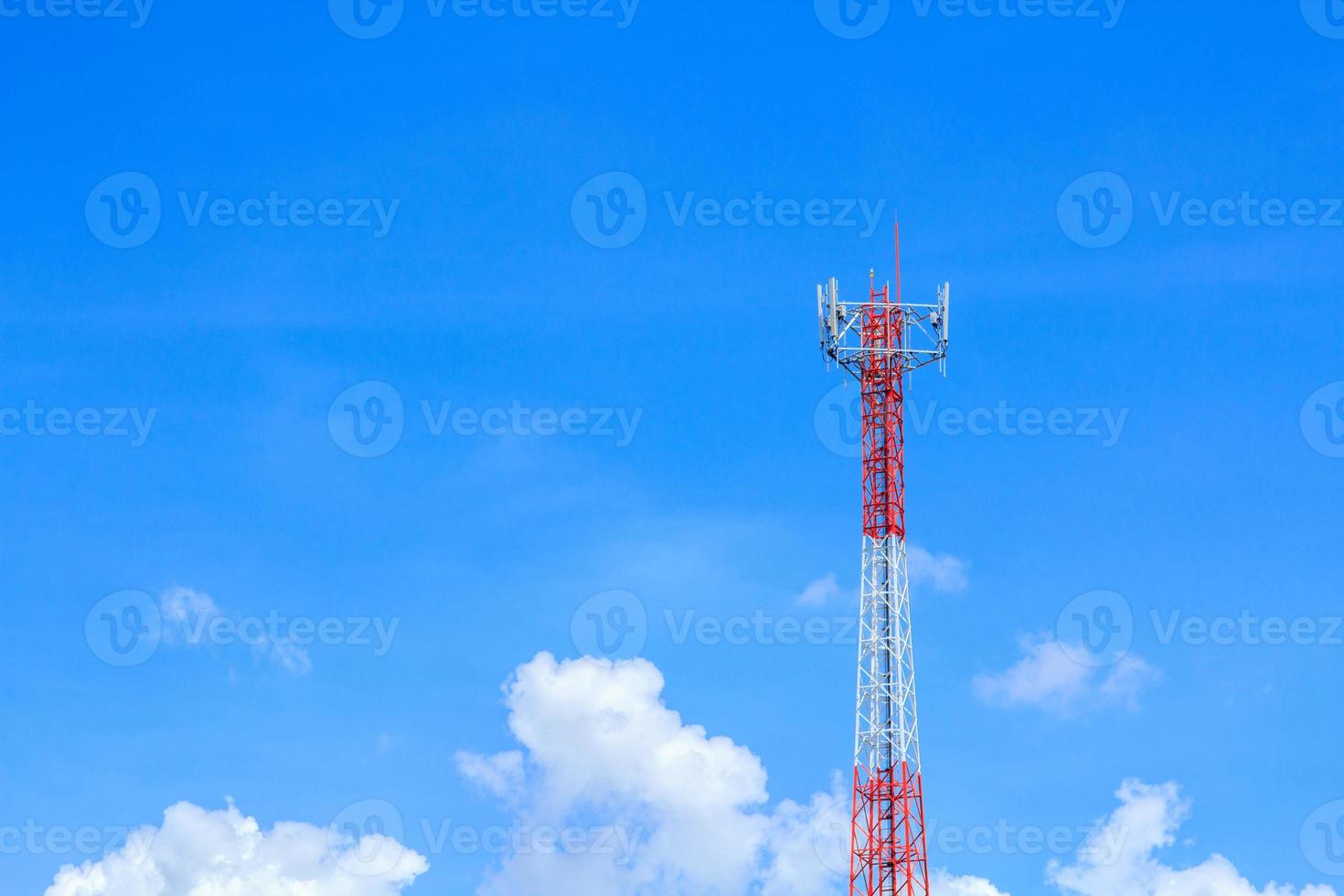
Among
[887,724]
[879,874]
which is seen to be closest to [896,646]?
[887,724]

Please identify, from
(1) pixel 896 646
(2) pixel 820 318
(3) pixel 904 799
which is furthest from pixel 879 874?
(2) pixel 820 318

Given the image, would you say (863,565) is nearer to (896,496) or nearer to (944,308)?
(896,496)

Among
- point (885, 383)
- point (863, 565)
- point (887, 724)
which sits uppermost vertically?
point (885, 383)

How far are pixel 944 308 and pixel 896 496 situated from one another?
862 cm

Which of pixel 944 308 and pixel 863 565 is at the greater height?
→ pixel 944 308

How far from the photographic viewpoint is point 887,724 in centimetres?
9731

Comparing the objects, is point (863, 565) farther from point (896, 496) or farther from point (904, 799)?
point (904, 799)

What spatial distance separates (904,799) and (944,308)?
21.3 meters

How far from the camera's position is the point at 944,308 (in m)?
100

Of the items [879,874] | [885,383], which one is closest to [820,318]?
[885,383]

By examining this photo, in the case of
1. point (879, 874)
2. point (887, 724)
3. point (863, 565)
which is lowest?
point (879, 874)

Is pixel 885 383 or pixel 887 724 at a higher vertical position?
pixel 885 383

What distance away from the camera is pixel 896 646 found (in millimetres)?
98062

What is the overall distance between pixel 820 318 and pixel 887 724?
1761 centimetres
